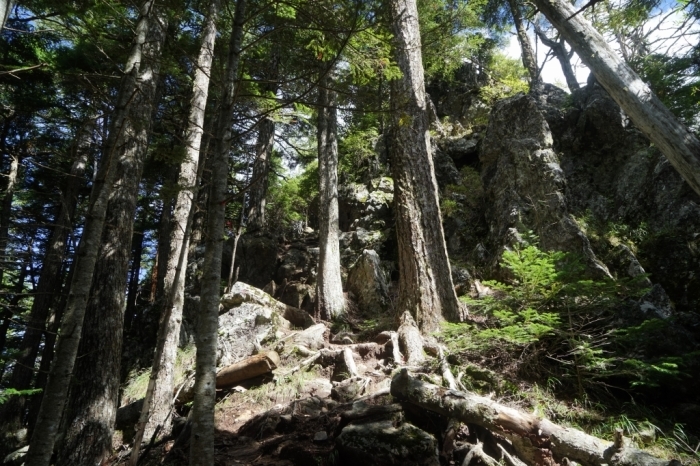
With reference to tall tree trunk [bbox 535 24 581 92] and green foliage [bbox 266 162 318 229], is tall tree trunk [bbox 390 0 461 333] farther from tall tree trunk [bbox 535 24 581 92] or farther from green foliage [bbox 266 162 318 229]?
tall tree trunk [bbox 535 24 581 92]

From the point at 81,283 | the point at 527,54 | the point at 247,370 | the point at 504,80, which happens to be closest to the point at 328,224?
the point at 247,370

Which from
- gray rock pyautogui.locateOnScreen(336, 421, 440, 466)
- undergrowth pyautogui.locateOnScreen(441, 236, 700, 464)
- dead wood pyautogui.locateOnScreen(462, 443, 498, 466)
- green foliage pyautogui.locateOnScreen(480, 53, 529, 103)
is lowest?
dead wood pyautogui.locateOnScreen(462, 443, 498, 466)

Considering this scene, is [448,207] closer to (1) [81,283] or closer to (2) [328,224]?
(2) [328,224]

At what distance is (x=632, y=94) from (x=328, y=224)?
22.6 ft

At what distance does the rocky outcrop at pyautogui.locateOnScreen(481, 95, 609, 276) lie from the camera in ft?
26.9

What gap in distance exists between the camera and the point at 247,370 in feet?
20.1

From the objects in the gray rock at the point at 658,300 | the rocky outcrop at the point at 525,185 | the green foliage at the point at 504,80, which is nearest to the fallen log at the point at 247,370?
the rocky outcrop at the point at 525,185

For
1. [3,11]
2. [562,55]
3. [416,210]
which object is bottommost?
[3,11]

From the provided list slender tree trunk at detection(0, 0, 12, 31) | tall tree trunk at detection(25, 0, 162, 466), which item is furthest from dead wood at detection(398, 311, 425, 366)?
slender tree trunk at detection(0, 0, 12, 31)

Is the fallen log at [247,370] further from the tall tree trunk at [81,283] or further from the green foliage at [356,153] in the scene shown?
the green foliage at [356,153]

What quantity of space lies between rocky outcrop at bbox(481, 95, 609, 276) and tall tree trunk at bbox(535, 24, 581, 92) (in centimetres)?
938

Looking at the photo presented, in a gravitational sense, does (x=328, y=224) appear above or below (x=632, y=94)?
below

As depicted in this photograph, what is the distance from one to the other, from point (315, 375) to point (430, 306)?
228 cm

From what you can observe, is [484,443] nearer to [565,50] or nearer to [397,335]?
[397,335]
